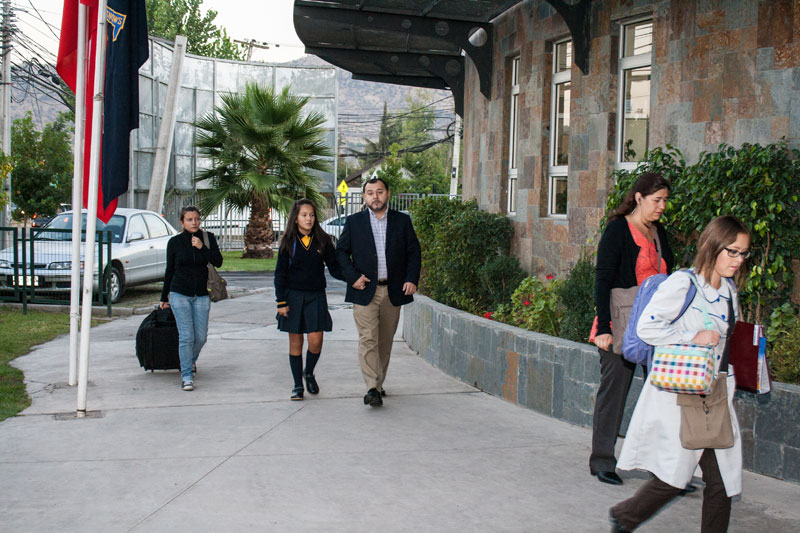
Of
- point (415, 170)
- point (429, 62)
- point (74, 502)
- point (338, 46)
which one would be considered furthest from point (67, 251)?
point (415, 170)

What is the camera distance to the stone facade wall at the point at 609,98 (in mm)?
6887

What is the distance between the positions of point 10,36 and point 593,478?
77.4 ft

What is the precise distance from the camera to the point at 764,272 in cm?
653

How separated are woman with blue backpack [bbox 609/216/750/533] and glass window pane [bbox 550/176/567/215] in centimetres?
591

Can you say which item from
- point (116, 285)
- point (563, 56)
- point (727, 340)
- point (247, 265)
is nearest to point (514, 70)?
point (563, 56)

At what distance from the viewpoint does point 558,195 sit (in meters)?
10.0

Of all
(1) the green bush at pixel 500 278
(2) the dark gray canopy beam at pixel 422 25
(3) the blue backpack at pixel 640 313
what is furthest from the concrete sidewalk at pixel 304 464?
(2) the dark gray canopy beam at pixel 422 25

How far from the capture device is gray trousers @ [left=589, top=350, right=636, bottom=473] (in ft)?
17.6

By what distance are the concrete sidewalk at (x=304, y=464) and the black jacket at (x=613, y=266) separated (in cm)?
110

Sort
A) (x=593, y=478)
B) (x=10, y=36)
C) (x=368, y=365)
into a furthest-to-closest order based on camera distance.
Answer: (x=10, y=36)
(x=368, y=365)
(x=593, y=478)

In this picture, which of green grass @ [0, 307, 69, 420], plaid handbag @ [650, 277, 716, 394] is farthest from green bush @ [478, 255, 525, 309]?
plaid handbag @ [650, 277, 716, 394]

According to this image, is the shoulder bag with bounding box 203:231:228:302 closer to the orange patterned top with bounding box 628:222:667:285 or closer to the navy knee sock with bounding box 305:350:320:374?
the navy knee sock with bounding box 305:350:320:374

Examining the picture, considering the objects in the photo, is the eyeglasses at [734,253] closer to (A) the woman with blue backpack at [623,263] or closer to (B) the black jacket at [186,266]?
(A) the woman with blue backpack at [623,263]

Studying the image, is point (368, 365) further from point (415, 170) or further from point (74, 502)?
point (415, 170)
